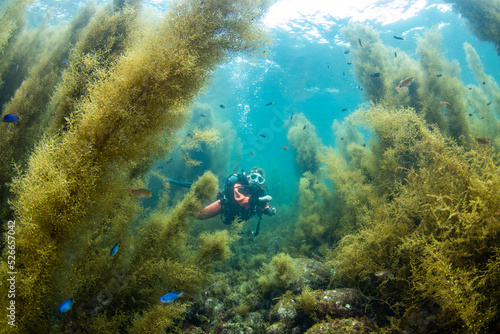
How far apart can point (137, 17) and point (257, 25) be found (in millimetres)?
3311

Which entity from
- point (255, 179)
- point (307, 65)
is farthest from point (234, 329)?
point (307, 65)

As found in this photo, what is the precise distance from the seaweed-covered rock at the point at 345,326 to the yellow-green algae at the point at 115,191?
235 cm

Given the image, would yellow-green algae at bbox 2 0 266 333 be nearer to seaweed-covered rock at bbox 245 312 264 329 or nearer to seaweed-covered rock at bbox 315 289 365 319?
seaweed-covered rock at bbox 245 312 264 329

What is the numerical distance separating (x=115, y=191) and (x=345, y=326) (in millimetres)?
4169

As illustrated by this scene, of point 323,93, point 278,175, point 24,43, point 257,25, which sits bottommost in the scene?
point 278,175

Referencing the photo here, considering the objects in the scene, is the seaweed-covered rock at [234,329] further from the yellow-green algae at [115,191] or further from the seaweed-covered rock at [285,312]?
the yellow-green algae at [115,191]

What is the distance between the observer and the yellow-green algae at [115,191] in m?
2.35

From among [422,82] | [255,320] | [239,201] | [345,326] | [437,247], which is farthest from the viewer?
[239,201]

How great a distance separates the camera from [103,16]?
191 inches

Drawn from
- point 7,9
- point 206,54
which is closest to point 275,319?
point 206,54

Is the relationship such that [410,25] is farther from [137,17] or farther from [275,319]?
[275,319]

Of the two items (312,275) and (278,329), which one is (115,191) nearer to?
(278,329)

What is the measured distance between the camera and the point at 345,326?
3.32m

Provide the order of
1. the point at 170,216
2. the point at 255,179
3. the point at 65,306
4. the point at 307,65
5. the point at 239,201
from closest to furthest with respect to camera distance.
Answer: the point at 65,306, the point at 170,216, the point at 239,201, the point at 255,179, the point at 307,65
